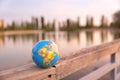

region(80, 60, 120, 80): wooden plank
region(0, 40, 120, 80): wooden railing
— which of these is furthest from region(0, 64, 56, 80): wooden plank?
region(80, 60, 120, 80): wooden plank

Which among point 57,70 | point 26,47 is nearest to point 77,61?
point 57,70

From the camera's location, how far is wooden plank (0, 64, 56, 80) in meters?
1.12

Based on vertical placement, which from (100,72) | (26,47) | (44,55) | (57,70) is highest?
→ (44,55)

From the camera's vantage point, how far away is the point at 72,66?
1568mm

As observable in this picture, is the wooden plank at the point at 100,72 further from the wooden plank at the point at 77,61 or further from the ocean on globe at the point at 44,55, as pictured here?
the ocean on globe at the point at 44,55

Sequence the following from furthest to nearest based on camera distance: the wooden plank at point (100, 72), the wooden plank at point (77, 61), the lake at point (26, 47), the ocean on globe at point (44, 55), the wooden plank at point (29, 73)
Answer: the lake at point (26, 47), the wooden plank at point (100, 72), the wooden plank at point (77, 61), the ocean on globe at point (44, 55), the wooden plank at point (29, 73)

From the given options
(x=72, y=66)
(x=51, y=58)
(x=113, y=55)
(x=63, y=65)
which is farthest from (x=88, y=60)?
(x=113, y=55)

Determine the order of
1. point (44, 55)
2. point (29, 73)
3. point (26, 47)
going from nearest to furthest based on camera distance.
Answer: point (29, 73) < point (44, 55) < point (26, 47)

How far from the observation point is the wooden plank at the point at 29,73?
112 centimetres

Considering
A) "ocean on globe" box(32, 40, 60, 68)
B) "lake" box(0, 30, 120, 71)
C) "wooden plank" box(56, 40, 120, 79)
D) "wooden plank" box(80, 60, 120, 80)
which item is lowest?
"lake" box(0, 30, 120, 71)

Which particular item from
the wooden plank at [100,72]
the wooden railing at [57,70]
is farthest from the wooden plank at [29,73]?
the wooden plank at [100,72]

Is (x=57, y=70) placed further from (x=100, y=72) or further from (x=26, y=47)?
(x=26, y=47)

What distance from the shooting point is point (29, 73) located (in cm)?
120

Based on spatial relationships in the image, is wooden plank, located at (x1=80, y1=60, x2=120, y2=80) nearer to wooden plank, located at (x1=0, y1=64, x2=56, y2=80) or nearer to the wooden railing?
the wooden railing
